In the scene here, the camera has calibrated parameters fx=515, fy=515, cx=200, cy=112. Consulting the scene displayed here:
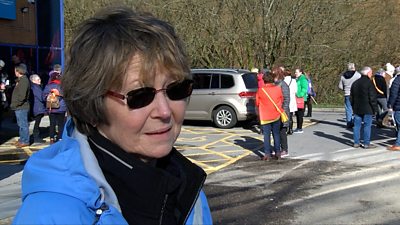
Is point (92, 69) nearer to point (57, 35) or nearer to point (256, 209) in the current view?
point (256, 209)

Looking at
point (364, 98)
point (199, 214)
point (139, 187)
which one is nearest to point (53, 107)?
point (364, 98)

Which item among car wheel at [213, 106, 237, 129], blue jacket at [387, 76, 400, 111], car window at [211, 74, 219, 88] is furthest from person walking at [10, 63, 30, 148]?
blue jacket at [387, 76, 400, 111]

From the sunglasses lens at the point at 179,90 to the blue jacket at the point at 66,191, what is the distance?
336 mm

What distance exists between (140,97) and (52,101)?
10588mm

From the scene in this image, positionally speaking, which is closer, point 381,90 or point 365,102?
point 365,102

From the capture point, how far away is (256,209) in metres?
6.86

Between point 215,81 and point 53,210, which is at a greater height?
point 53,210

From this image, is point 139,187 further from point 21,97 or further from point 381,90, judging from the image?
point 381,90

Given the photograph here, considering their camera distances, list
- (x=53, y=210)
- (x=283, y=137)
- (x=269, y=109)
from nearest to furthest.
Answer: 1. (x=53, y=210)
2. (x=269, y=109)
3. (x=283, y=137)

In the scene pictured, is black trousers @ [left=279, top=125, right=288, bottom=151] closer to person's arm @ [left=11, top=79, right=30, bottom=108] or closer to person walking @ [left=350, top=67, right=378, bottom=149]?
person walking @ [left=350, top=67, right=378, bottom=149]

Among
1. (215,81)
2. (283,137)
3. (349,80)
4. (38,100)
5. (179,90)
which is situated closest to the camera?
(179,90)

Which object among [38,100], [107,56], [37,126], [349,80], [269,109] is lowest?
[37,126]

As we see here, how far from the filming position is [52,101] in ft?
38.4

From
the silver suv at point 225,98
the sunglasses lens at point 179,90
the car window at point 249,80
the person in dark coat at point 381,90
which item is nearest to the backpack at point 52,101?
the silver suv at point 225,98
